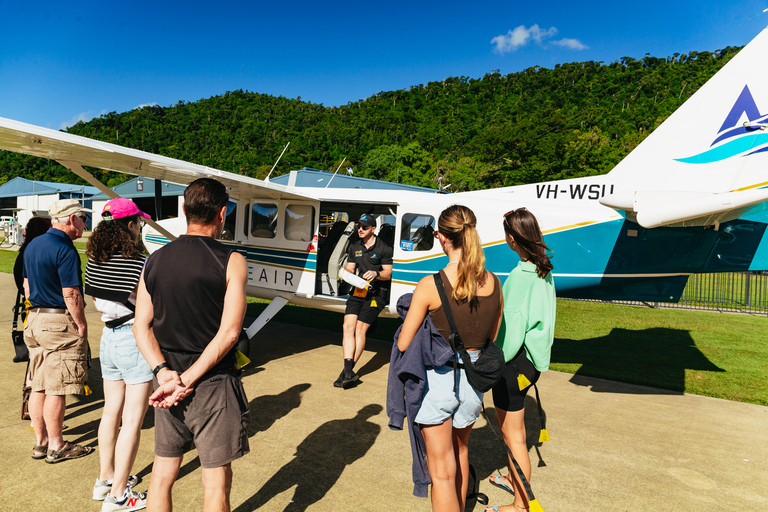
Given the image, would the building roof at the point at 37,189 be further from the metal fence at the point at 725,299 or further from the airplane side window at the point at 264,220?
the metal fence at the point at 725,299

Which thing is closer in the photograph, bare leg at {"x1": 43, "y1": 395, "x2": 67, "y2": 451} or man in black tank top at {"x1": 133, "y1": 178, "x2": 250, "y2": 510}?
man in black tank top at {"x1": 133, "y1": 178, "x2": 250, "y2": 510}

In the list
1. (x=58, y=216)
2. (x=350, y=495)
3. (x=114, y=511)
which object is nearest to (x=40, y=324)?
(x=58, y=216)

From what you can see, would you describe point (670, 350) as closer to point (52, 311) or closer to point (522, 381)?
point (522, 381)

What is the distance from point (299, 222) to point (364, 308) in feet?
6.98

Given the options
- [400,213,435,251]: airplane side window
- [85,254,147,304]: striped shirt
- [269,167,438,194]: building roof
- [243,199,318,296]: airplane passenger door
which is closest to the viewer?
[85,254,147,304]: striped shirt

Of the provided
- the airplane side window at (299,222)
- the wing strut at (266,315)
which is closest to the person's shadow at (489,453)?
the wing strut at (266,315)

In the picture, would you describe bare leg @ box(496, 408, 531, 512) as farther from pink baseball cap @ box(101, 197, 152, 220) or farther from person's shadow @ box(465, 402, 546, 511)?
pink baseball cap @ box(101, 197, 152, 220)

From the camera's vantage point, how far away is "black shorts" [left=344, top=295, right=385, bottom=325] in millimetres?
5645

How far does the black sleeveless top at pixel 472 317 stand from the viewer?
228 cm

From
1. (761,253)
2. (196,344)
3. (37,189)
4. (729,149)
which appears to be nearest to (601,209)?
(729,149)

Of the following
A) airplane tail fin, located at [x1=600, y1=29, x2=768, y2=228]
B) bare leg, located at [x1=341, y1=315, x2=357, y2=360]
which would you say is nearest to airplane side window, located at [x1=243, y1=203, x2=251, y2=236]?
bare leg, located at [x1=341, y1=315, x2=357, y2=360]

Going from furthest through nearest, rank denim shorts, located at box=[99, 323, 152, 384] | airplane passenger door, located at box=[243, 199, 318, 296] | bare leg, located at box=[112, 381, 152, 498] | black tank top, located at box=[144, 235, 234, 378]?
airplane passenger door, located at box=[243, 199, 318, 296] → denim shorts, located at box=[99, 323, 152, 384] → bare leg, located at box=[112, 381, 152, 498] → black tank top, located at box=[144, 235, 234, 378]

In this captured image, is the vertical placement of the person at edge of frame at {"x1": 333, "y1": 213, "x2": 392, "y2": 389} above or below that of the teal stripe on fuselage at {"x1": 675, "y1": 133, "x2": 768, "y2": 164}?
below

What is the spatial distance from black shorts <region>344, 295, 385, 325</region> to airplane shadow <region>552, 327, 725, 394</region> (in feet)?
9.26
